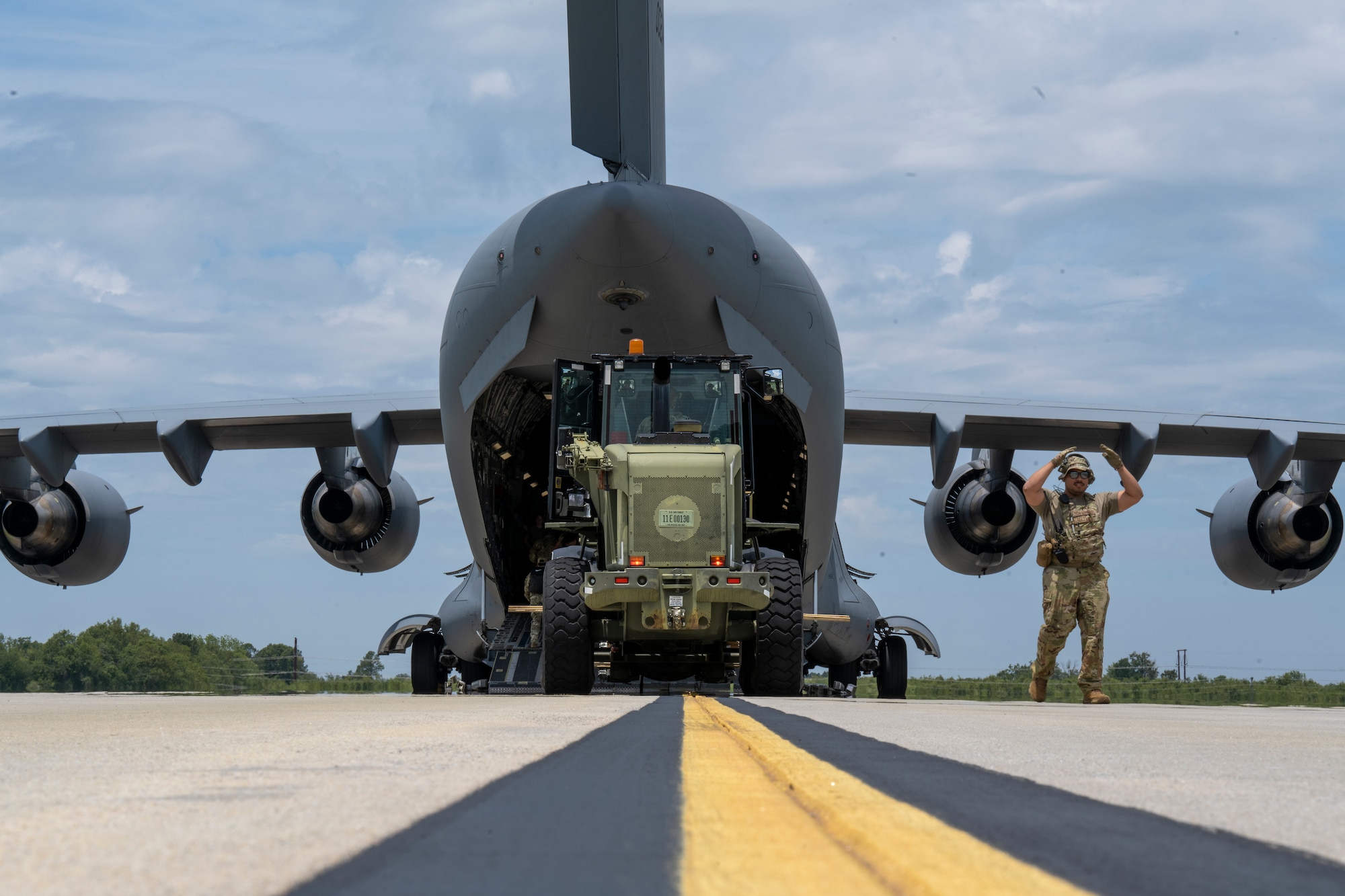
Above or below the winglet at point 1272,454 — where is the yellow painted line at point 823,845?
below

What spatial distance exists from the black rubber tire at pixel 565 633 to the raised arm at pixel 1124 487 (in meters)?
3.63

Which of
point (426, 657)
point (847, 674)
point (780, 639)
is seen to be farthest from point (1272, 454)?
point (426, 657)

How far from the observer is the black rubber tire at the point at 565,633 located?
8758 mm

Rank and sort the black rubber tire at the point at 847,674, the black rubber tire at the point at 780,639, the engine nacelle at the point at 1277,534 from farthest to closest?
the black rubber tire at the point at 847,674, the engine nacelle at the point at 1277,534, the black rubber tire at the point at 780,639

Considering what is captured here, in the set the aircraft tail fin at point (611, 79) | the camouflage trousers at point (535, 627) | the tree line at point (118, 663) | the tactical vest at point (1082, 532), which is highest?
the aircraft tail fin at point (611, 79)

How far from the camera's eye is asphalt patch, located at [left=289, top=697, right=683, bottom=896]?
54.4 inches

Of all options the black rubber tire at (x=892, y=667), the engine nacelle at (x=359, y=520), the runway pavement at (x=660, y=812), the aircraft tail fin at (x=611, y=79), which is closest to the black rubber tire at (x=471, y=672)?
the engine nacelle at (x=359, y=520)

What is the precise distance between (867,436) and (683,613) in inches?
304

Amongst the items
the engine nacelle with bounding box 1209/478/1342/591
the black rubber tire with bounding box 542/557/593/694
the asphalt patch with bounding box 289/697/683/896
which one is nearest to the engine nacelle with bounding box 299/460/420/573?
the black rubber tire with bounding box 542/557/593/694

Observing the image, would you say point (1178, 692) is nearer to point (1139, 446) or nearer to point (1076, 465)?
point (1139, 446)

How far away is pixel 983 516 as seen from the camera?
49.8 feet

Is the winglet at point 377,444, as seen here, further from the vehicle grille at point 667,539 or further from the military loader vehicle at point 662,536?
the vehicle grille at point 667,539

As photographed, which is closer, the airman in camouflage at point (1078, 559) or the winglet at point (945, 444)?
the airman in camouflage at point (1078, 559)

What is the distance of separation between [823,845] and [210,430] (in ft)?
48.2
